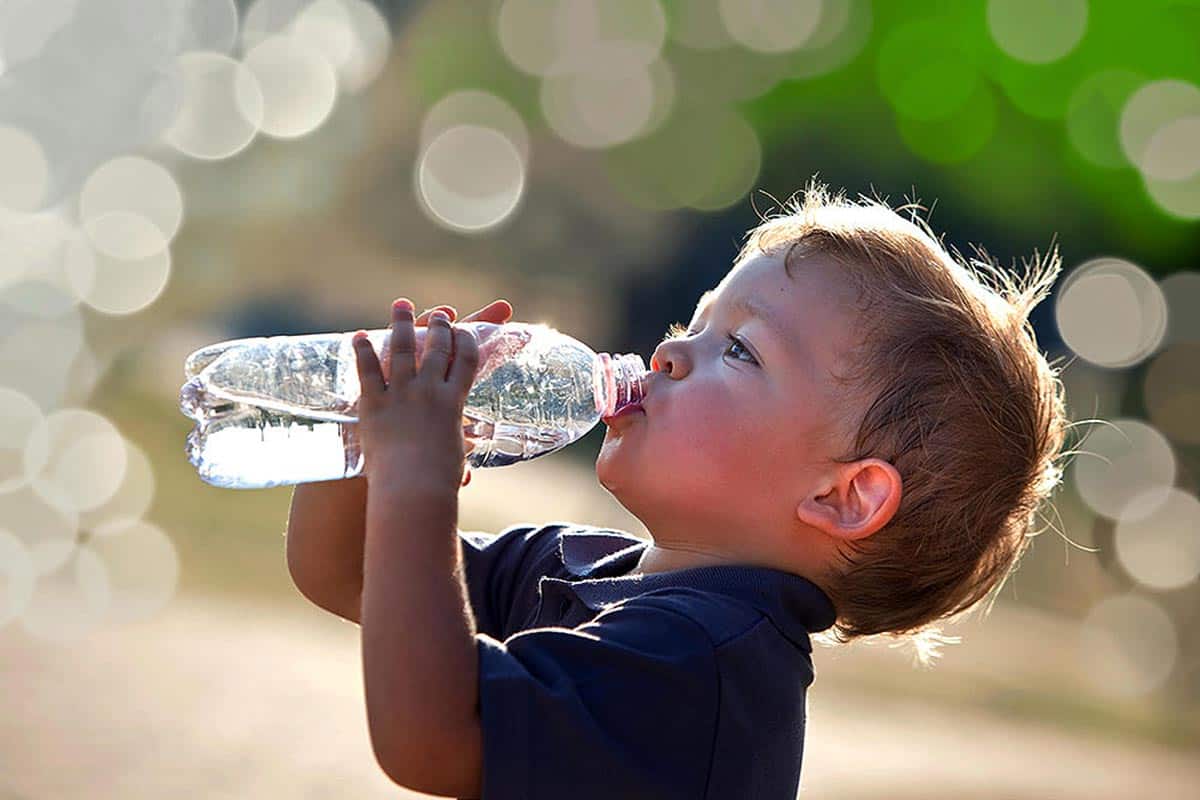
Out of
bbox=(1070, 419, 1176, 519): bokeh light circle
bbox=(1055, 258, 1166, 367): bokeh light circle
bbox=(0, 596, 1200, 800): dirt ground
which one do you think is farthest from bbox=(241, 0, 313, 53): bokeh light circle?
bbox=(1070, 419, 1176, 519): bokeh light circle

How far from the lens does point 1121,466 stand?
22.8ft

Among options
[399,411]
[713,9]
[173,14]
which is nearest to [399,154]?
[173,14]

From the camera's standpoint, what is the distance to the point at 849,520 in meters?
1.84

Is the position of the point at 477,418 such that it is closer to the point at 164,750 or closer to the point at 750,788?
the point at 750,788

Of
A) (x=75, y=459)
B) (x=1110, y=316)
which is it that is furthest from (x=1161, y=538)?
(x=75, y=459)

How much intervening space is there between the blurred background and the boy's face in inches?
153

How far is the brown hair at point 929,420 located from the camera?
185cm

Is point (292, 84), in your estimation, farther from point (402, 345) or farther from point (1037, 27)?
point (402, 345)

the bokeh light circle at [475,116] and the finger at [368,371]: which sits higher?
the bokeh light circle at [475,116]

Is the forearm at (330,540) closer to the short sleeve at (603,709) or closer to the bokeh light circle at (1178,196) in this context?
the short sleeve at (603,709)

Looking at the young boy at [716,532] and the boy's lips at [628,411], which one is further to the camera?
the boy's lips at [628,411]

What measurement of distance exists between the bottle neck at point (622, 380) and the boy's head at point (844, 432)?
0.06 feet

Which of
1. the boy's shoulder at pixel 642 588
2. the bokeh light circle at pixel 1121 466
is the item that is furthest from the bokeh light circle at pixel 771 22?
the boy's shoulder at pixel 642 588

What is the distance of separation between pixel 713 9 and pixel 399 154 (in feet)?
6.00
